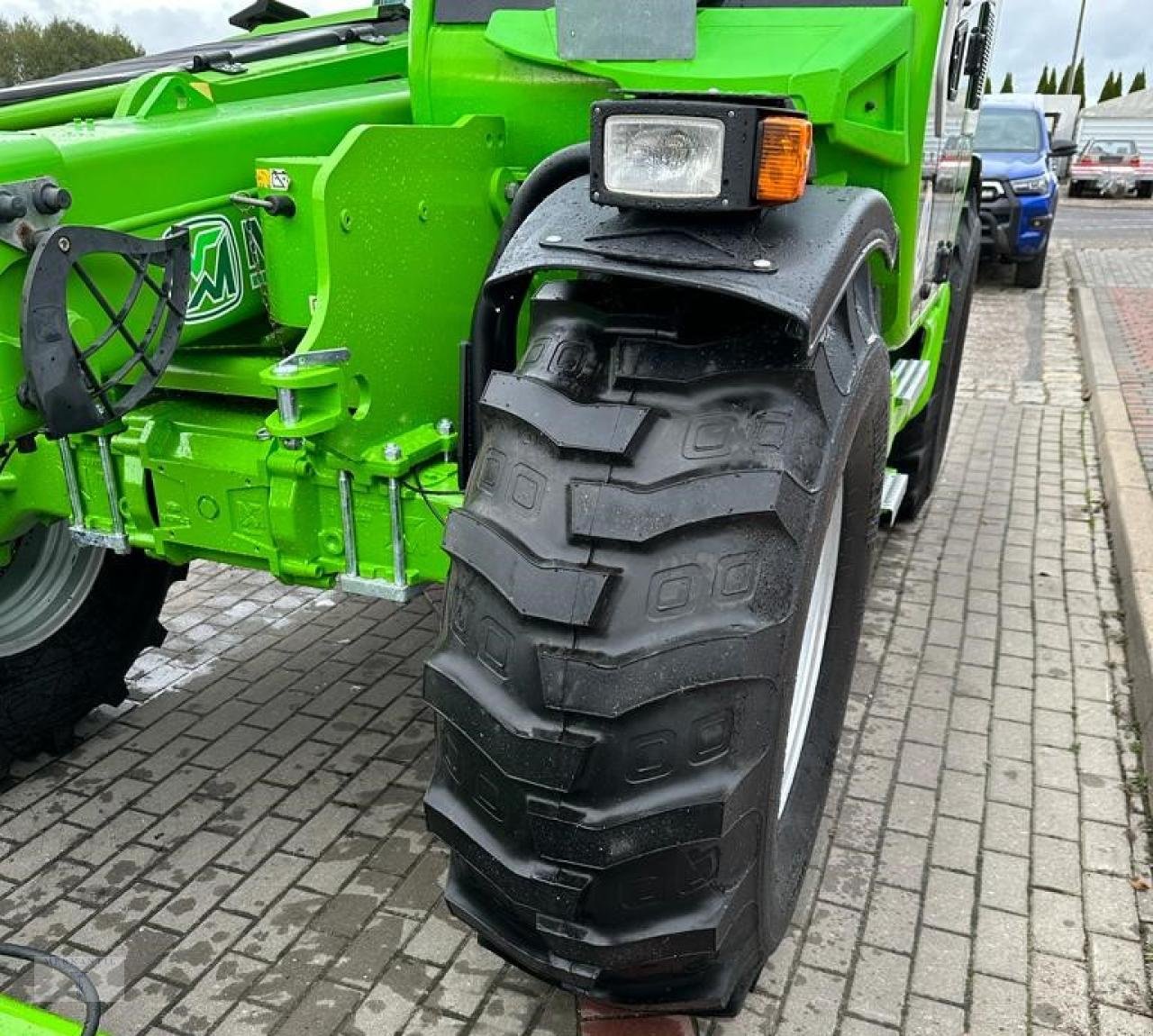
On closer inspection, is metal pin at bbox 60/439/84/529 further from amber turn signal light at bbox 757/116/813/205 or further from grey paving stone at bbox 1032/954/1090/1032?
grey paving stone at bbox 1032/954/1090/1032

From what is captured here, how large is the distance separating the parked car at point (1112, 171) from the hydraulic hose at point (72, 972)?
28.9 meters

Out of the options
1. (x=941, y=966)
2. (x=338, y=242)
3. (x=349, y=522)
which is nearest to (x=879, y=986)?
(x=941, y=966)

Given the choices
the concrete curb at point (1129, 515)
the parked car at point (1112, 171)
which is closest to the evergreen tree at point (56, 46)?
the parked car at point (1112, 171)

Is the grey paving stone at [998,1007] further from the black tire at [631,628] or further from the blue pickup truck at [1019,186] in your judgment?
the blue pickup truck at [1019,186]

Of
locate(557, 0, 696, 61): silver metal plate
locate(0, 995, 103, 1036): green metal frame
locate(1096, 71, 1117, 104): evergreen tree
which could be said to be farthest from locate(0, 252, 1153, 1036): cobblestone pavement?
locate(1096, 71, 1117, 104): evergreen tree

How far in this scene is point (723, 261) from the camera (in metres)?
1.60

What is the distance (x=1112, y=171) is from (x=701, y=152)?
2854 cm

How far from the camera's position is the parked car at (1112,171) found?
26.0 meters

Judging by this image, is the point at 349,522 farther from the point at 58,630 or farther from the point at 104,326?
the point at 58,630

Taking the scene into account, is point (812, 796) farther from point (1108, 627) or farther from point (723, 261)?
point (1108, 627)

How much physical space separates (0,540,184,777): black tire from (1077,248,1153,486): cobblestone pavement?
4.74 metres

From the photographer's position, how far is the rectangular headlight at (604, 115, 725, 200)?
5.09 ft

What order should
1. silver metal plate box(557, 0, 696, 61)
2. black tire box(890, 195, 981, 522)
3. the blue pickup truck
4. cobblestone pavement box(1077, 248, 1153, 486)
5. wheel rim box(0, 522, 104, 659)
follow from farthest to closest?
the blue pickup truck → cobblestone pavement box(1077, 248, 1153, 486) → black tire box(890, 195, 981, 522) → wheel rim box(0, 522, 104, 659) → silver metal plate box(557, 0, 696, 61)

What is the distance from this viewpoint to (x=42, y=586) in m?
3.04
